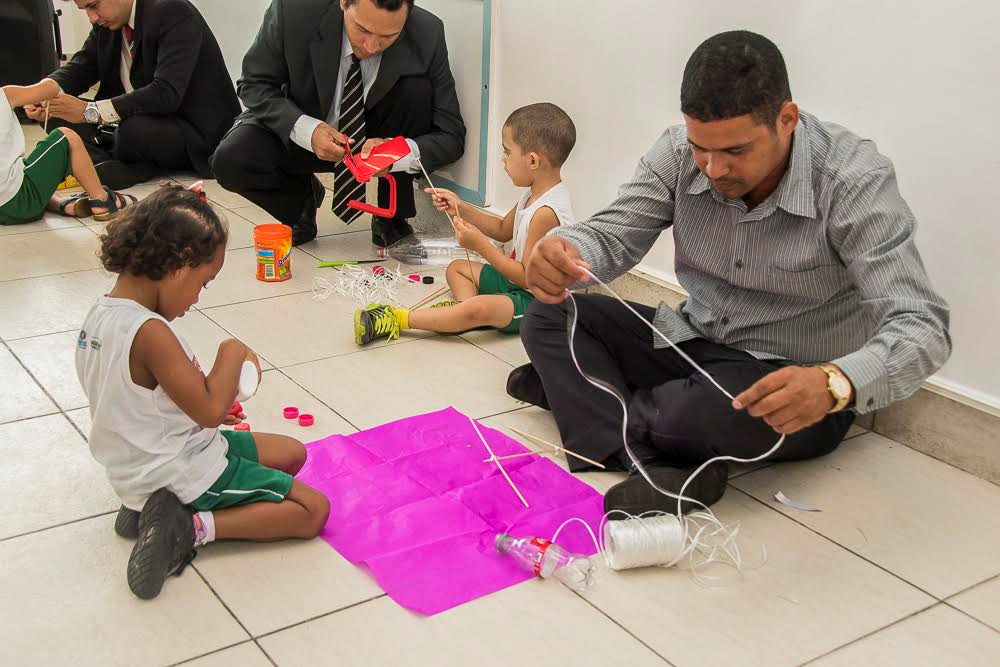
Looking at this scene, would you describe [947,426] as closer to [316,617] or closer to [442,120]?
[316,617]

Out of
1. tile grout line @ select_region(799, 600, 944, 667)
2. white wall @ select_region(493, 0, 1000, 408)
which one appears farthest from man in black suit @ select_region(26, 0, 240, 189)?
tile grout line @ select_region(799, 600, 944, 667)

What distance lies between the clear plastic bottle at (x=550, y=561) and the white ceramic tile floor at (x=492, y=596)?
0.03m

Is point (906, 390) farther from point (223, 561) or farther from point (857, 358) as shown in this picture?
point (223, 561)

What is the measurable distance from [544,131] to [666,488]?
1.24 m

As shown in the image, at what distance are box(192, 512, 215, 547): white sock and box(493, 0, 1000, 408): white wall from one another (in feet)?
5.27

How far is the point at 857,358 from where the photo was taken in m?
1.69

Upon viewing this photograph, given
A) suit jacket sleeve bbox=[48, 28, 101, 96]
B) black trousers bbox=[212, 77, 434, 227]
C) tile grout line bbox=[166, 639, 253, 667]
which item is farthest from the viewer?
suit jacket sleeve bbox=[48, 28, 101, 96]

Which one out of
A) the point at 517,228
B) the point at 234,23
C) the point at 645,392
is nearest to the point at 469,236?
the point at 517,228

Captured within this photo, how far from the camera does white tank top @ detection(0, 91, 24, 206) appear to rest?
353 cm

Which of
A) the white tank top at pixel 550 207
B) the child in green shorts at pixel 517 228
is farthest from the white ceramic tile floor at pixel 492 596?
the white tank top at pixel 550 207

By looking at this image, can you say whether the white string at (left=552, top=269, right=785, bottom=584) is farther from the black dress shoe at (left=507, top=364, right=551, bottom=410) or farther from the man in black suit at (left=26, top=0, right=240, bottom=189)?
the man in black suit at (left=26, top=0, right=240, bottom=189)

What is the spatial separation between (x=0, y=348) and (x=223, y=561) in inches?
49.2

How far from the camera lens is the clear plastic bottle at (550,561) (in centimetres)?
181

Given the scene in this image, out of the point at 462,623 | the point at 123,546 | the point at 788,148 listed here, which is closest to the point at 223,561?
the point at 123,546
